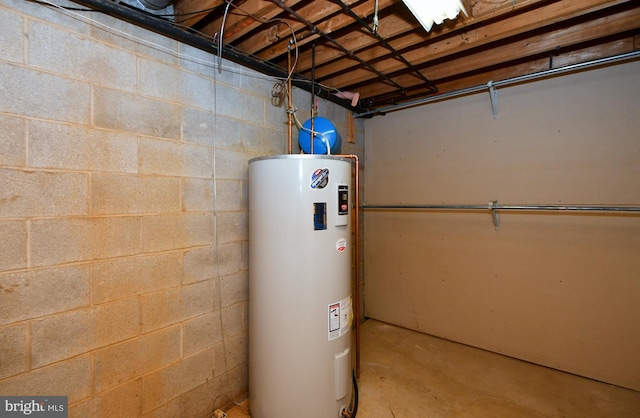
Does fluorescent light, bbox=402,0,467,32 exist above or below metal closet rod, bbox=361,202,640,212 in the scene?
above

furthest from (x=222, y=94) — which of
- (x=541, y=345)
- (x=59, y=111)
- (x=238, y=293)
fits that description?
(x=541, y=345)

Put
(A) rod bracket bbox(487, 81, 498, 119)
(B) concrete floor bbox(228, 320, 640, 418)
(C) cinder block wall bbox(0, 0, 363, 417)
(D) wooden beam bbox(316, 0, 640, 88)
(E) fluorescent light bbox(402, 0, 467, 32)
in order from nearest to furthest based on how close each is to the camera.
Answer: (C) cinder block wall bbox(0, 0, 363, 417)
(E) fluorescent light bbox(402, 0, 467, 32)
(D) wooden beam bbox(316, 0, 640, 88)
(B) concrete floor bbox(228, 320, 640, 418)
(A) rod bracket bbox(487, 81, 498, 119)

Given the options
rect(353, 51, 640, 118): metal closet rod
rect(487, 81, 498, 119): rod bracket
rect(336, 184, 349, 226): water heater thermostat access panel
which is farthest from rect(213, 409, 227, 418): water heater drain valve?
rect(487, 81, 498, 119): rod bracket

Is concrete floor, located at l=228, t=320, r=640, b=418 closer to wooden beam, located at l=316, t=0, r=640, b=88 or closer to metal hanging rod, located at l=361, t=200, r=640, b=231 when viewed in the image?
metal hanging rod, located at l=361, t=200, r=640, b=231

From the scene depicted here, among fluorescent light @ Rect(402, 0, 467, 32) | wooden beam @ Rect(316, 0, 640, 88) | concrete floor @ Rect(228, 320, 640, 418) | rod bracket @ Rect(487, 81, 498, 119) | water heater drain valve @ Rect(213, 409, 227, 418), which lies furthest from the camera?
rod bracket @ Rect(487, 81, 498, 119)

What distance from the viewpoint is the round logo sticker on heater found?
1.49m

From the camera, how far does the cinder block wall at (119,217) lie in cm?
115

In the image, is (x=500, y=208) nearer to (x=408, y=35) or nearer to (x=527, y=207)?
(x=527, y=207)

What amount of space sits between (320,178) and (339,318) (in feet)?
2.65

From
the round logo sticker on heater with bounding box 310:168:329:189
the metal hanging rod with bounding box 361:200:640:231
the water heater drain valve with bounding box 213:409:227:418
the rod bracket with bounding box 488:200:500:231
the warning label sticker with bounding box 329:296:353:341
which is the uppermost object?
the round logo sticker on heater with bounding box 310:168:329:189

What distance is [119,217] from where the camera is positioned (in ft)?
4.55

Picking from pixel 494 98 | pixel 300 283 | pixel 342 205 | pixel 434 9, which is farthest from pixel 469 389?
pixel 434 9

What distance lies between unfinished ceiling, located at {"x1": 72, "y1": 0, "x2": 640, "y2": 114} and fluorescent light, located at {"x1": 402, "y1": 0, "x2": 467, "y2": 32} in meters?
0.11

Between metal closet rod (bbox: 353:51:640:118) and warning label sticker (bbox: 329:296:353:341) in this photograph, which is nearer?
warning label sticker (bbox: 329:296:353:341)
